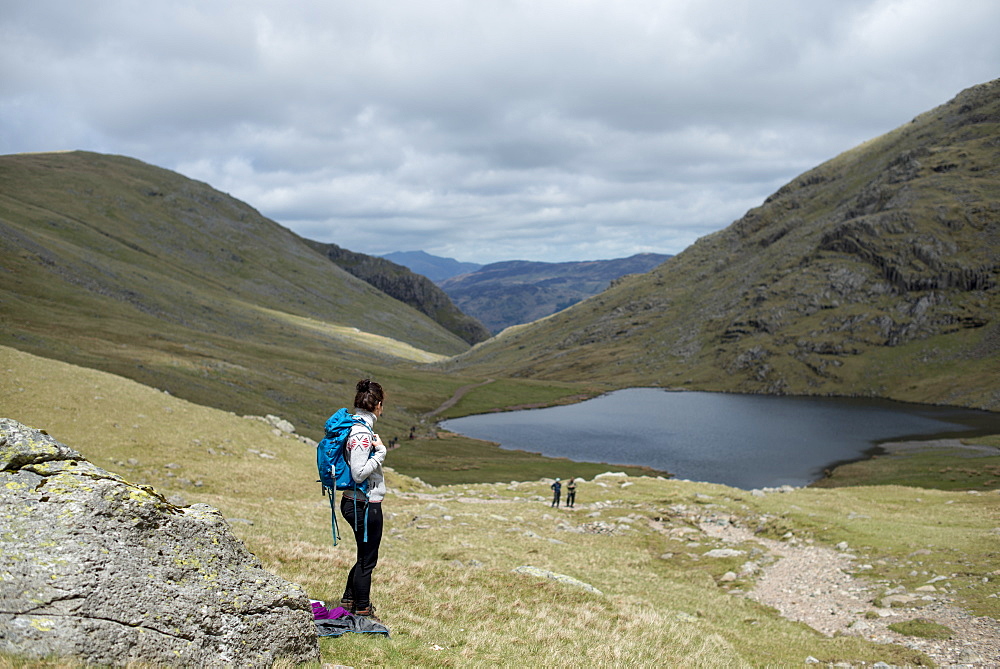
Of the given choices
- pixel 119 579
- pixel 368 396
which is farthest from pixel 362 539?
pixel 119 579

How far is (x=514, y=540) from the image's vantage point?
31.4 metres

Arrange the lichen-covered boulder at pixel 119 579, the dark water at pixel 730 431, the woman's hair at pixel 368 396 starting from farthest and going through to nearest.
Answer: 1. the dark water at pixel 730 431
2. the woman's hair at pixel 368 396
3. the lichen-covered boulder at pixel 119 579

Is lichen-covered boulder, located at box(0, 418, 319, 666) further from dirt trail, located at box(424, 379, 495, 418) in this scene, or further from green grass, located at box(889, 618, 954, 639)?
dirt trail, located at box(424, 379, 495, 418)

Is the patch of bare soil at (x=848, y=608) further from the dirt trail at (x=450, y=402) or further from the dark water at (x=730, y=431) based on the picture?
the dirt trail at (x=450, y=402)

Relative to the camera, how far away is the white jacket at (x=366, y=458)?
37.8ft

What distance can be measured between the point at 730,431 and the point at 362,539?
439ft

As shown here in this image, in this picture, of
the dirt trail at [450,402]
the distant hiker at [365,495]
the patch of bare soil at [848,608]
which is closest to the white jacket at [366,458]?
the distant hiker at [365,495]

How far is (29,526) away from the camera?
8.10 m

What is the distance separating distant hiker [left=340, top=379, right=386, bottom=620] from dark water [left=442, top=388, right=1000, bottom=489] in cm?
7586

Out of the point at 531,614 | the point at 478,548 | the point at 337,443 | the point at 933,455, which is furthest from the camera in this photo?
the point at 933,455

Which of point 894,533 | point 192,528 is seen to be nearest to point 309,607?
point 192,528

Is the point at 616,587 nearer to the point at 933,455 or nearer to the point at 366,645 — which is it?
the point at 366,645

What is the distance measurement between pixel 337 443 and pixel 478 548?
15.9m

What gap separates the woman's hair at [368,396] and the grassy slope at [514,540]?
15.2 feet
